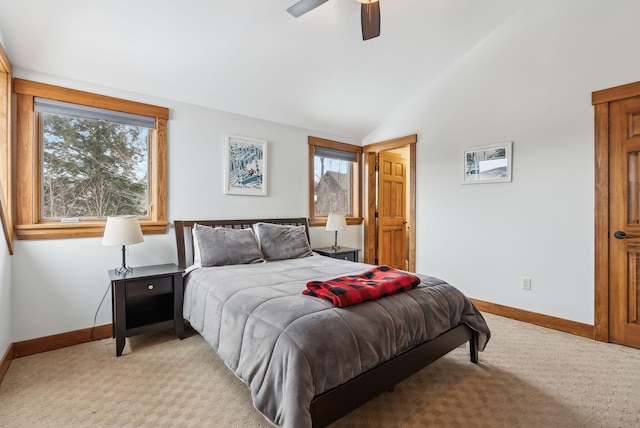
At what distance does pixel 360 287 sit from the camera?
194 centimetres

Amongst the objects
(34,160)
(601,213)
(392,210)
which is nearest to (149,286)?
(34,160)

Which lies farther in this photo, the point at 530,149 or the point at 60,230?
the point at 530,149

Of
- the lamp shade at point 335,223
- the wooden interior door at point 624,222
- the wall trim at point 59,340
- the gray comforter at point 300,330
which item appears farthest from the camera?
the lamp shade at point 335,223

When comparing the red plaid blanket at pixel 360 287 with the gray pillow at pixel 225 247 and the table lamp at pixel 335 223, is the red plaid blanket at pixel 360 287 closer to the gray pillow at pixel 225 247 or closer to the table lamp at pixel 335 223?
the gray pillow at pixel 225 247

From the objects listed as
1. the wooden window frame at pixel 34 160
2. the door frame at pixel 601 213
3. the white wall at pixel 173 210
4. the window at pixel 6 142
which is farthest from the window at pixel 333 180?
the window at pixel 6 142

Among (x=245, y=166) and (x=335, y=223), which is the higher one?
(x=245, y=166)

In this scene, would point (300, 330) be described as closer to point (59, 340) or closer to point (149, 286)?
point (149, 286)

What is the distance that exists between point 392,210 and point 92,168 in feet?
13.6

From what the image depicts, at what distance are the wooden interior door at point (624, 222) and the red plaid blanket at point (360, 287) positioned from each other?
2.02m

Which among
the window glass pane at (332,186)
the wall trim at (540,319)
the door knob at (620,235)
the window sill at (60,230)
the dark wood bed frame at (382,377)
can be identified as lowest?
the wall trim at (540,319)

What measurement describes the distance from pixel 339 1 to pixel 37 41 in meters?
2.41

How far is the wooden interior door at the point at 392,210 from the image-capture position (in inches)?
203

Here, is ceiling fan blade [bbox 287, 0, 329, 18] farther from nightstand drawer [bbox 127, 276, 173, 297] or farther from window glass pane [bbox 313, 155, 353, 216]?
window glass pane [bbox 313, 155, 353, 216]

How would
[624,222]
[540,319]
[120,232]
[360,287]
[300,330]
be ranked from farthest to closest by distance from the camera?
[540,319]
[624,222]
[120,232]
[360,287]
[300,330]
